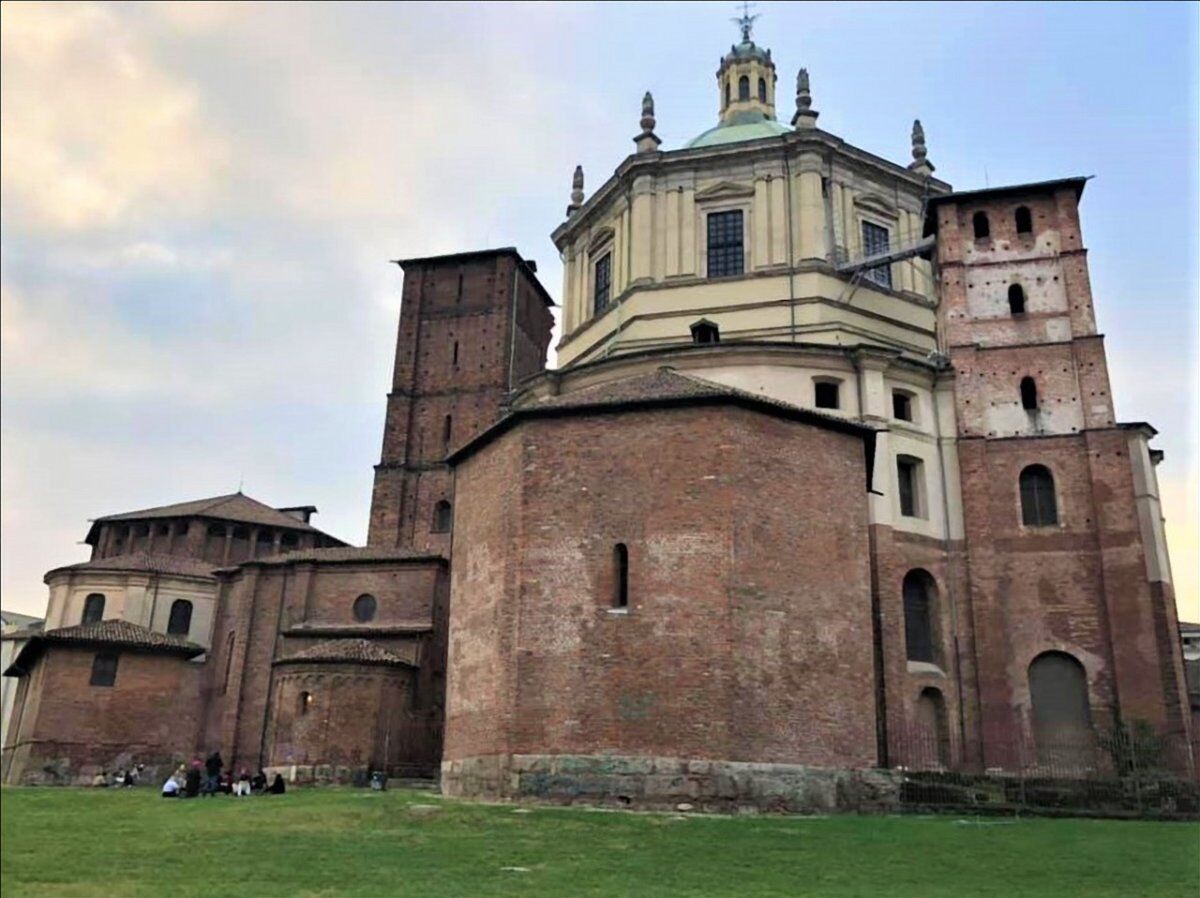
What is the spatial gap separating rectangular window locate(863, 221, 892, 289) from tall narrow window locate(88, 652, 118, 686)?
27.3m

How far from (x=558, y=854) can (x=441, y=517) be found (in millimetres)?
25657

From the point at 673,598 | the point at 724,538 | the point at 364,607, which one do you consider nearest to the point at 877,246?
the point at 724,538

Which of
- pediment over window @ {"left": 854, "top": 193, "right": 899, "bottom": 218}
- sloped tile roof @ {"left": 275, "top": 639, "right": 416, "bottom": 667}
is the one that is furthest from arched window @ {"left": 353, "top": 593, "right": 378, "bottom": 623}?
pediment over window @ {"left": 854, "top": 193, "right": 899, "bottom": 218}

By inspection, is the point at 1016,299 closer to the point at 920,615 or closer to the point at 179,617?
the point at 920,615

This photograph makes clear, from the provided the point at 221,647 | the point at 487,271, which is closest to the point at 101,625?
the point at 221,647

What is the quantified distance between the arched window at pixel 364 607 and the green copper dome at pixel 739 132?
1846cm

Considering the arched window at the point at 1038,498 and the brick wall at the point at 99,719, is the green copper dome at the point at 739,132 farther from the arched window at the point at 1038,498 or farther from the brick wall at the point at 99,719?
the brick wall at the point at 99,719

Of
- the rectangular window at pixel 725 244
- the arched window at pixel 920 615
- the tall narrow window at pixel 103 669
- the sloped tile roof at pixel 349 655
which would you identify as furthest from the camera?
the tall narrow window at pixel 103 669

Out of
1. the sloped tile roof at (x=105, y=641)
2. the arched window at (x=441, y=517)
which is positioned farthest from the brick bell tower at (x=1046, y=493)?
the sloped tile roof at (x=105, y=641)

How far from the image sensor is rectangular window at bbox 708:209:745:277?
3098 cm

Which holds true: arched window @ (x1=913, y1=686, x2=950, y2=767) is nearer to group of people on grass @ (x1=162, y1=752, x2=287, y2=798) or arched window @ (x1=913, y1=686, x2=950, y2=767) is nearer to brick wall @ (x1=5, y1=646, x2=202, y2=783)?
group of people on grass @ (x1=162, y1=752, x2=287, y2=798)

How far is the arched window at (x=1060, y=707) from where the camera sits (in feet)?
78.5

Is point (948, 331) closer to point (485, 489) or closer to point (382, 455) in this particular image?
point (485, 489)

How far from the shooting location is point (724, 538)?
1795 cm
